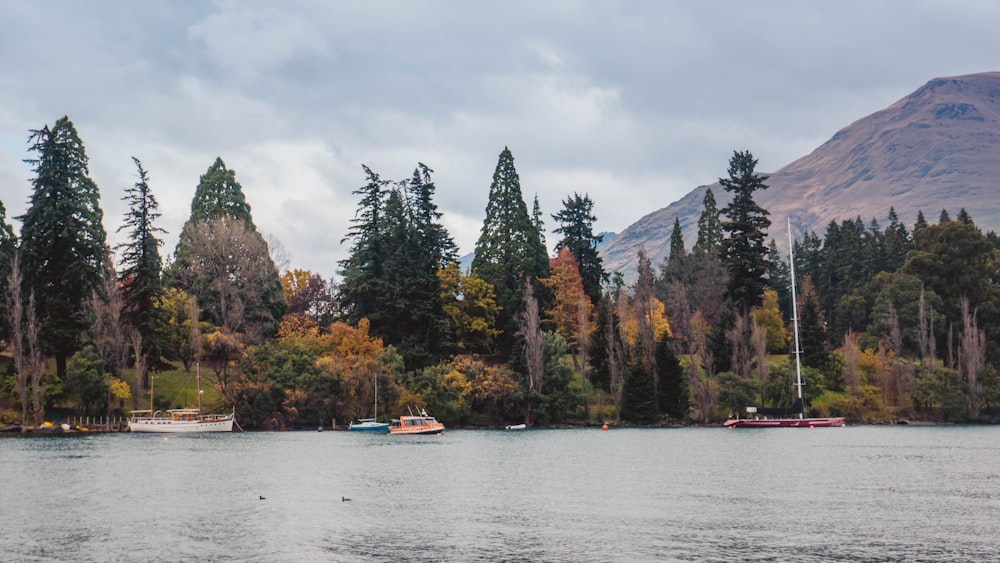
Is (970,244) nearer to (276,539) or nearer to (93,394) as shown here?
(93,394)

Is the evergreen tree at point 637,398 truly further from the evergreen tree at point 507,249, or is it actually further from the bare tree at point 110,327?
the bare tree at point 110,327

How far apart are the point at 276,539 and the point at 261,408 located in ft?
248

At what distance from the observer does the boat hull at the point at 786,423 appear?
11756cm

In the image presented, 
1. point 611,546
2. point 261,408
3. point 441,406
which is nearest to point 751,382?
point 441,406

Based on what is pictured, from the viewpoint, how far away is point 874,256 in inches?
6752

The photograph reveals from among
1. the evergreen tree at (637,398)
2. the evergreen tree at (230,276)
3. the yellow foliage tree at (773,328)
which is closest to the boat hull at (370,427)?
the evergreen tree at (230,276)

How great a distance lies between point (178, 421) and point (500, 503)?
68.0 m

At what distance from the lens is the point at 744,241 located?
139 meters

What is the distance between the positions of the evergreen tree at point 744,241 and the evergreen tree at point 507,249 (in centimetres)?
2702

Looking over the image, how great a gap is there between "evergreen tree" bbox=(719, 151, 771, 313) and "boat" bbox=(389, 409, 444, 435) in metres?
50.6

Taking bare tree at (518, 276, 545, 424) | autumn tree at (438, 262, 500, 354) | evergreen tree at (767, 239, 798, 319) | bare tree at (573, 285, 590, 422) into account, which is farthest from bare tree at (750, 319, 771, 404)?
evergreen tree at (767, 239, 798, 319)

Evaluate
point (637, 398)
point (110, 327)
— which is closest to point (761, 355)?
point (637, 398)

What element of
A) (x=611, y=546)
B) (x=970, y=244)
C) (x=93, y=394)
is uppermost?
(x=970, y=244)

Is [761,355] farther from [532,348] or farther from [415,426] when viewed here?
[415,426]
